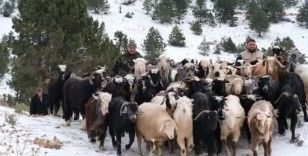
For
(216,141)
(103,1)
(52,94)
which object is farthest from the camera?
(103,1)

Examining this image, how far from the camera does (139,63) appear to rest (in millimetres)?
12188

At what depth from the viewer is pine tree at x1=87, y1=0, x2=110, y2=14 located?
6366 cm

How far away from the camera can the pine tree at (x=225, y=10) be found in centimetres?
6928

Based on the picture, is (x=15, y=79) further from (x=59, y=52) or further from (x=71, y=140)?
(x=71, y=140)

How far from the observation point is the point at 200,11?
7031cm

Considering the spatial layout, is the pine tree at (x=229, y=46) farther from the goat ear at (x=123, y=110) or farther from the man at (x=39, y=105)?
the goat ear at (x=123, y=110)

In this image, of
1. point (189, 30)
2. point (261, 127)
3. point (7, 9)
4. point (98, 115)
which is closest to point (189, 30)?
point (189, 30)

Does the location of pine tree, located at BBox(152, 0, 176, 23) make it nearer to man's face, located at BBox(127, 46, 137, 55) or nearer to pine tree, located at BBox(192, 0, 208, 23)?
pine tree, located at BBox(192, 0, 208, 23)

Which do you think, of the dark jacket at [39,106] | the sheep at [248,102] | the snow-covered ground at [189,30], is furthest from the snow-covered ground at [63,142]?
the snow-covered ground at [189,30]

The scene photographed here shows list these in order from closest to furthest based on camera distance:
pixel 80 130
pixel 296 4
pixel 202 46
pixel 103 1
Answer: pixel 80 130
pixel 202 46
pixel 103 1
pixel 296 4

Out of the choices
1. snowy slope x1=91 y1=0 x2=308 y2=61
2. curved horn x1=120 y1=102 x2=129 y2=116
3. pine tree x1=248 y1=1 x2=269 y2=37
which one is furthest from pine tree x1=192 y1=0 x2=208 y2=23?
curved horn x1=120 y1=102 x2=129 y2=116

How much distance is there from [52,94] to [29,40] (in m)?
9.23

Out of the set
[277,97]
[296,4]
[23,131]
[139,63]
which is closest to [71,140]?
[23,131]

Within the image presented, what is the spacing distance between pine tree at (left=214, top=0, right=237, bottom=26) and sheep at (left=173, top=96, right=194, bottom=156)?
6090 cm
